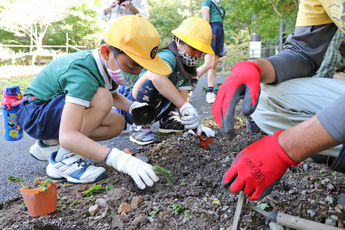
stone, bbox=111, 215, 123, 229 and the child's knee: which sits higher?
the child's knee

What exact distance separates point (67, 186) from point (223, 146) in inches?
53.0

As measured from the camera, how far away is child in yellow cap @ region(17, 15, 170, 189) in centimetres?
171

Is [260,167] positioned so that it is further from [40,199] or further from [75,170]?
[75,170]

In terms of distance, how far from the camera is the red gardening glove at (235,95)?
1172 mm

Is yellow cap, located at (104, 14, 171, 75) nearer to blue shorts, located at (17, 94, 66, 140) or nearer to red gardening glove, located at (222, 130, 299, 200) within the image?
blue shorts, located at (17, 94, 66, 140)

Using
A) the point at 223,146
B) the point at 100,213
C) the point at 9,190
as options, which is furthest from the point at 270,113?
the point at 9,190

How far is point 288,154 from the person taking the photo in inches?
41.5

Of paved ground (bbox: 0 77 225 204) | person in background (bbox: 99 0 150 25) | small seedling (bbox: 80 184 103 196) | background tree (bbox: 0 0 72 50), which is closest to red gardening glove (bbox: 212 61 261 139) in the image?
small seedling (bbox: 80 184 103 196)

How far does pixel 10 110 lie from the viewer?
2068 millimetres

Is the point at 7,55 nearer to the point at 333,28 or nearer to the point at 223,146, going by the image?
the point at 223,146

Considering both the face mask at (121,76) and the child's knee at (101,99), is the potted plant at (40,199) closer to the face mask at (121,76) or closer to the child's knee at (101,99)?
the child's knee at (101,99)

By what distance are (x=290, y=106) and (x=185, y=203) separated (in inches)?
31.0

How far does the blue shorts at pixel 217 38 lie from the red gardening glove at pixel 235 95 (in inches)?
141

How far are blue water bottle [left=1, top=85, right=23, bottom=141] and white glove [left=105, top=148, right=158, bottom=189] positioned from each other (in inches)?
36.2
